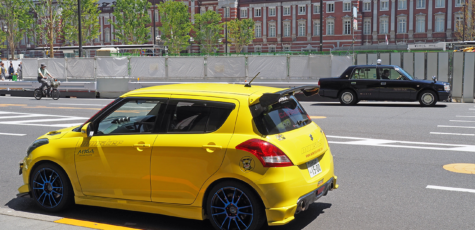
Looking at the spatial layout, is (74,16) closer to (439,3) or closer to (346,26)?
(346,26)

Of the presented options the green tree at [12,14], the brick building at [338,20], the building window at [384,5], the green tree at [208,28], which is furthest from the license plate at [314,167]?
the building window at [384,5]

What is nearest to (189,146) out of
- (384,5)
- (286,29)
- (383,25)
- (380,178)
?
(380,178)

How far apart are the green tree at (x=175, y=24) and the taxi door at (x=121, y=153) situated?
249 feet

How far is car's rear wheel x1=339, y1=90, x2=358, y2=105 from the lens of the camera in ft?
64.7

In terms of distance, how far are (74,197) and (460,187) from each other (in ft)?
16.9

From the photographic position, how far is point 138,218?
18.8 ft

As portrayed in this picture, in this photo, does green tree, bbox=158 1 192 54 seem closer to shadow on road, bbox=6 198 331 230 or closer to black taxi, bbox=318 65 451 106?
black taxi, bbox=318 65 451 106

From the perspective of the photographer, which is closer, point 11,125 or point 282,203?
point 282,203

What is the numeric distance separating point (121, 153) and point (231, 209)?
1383 mm

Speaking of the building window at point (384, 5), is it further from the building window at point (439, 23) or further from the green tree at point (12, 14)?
the green tree at point (12, 14)

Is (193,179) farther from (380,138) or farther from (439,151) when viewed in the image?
(380,138)

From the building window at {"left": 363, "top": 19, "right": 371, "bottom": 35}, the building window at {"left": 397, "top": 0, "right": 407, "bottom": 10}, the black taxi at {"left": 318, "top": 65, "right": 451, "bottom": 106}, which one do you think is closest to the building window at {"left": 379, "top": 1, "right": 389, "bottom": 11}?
the building window at {"left": 397, "top": 0, "right": 407, "bottom": 10}

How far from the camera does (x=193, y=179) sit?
495cm

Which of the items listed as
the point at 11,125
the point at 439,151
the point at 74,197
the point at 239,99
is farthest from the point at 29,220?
the point at 11,125
